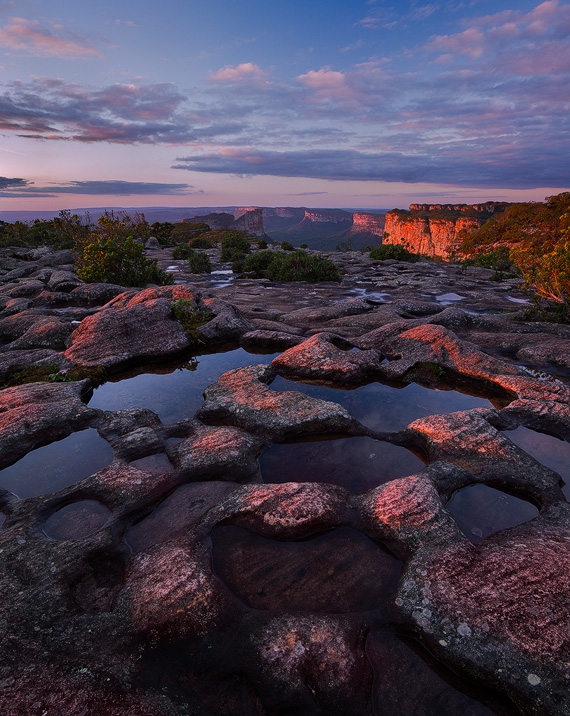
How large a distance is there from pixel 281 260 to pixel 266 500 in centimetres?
4339

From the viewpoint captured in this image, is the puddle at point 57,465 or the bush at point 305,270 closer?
the puddle at point 57,465

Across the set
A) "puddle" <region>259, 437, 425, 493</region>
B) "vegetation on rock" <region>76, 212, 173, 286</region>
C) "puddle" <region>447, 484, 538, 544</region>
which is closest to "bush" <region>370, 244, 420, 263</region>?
"vegetation on rock" <region>76, 212, 173, 286</region>

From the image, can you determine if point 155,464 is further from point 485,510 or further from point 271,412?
point 485,510

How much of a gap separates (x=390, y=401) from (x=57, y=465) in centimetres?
1327

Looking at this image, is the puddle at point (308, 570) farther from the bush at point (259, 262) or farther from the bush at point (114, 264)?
the bush at point (259, 262)

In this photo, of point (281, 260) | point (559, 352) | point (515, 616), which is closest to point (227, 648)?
point (515, 616)

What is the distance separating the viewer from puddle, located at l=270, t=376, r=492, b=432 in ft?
51.5

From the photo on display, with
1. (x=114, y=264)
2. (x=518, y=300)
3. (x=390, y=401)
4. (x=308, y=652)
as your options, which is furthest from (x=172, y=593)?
(x=518, y=300)

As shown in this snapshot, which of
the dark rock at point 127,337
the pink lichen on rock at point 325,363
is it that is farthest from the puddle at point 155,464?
the dark rock at point 127,337

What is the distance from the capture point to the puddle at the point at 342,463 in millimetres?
12016

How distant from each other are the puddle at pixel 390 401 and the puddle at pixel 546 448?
2.77m

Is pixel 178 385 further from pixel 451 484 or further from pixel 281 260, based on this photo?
pixel 281 260

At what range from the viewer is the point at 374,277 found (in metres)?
50.8

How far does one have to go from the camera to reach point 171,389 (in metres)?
18.6
